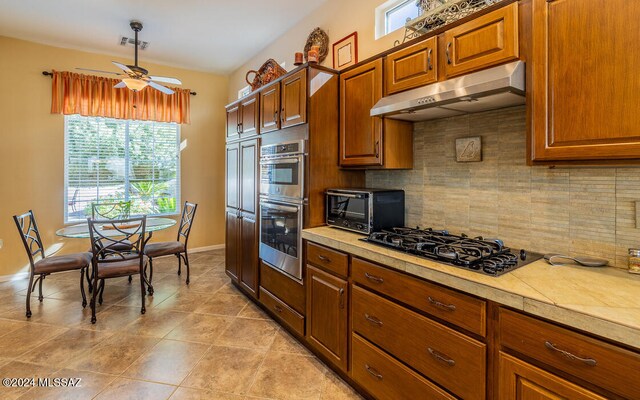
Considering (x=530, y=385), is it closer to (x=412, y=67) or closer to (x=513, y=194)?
(x=513, y=194)

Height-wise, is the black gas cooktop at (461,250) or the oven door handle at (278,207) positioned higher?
the oven door handle at (278,207)

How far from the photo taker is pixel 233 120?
11.9 feet

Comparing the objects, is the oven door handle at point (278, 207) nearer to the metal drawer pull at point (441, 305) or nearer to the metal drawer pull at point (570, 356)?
the metal drawer pull at point (441, 305)

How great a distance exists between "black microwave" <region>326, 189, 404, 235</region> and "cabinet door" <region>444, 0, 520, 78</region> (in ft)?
2.86

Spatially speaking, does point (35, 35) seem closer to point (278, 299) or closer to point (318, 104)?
point (318, 104)

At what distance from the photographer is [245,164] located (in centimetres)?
331

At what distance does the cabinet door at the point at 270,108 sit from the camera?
277cm

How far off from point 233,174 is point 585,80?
311 cm

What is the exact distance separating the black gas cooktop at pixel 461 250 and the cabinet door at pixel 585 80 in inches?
20.1

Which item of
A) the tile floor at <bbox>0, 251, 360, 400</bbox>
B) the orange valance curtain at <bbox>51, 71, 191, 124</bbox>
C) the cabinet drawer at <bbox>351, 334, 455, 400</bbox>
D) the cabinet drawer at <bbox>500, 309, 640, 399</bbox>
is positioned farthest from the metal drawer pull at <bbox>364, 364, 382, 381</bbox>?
the orange valance curtain at <bbox>51, 71, 191, 124</bbox>

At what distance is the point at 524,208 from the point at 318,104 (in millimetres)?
1555

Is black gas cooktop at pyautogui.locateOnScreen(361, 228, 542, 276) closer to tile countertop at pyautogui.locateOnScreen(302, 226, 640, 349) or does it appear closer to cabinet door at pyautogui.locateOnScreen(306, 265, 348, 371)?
tile countertop at pyautogui.locateOnScreen(302, 226, 640, 349)

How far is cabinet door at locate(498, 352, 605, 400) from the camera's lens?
1.03 metres

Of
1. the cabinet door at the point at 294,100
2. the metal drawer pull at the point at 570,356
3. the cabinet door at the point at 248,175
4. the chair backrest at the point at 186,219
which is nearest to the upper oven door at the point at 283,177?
the cabinet door at the point at 248,175
